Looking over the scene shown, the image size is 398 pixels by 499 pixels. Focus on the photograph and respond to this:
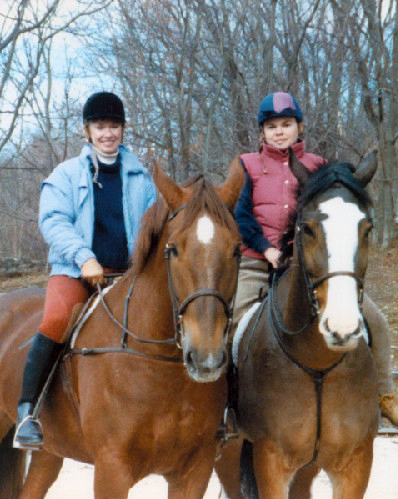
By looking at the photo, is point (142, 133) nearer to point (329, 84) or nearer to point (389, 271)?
point (329, 84)

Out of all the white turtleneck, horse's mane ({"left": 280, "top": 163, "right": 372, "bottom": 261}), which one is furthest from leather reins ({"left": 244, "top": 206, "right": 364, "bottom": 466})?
the white turtleneck

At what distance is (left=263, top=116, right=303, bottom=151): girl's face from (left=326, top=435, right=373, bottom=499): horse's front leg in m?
2.02

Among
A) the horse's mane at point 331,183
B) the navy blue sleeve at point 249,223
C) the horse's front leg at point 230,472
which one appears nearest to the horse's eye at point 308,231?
the horse's mane at point 331,183

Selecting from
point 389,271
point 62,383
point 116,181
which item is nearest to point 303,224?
point 116,181

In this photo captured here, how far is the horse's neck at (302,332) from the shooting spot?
3.30m

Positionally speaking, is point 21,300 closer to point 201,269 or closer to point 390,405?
point 201,269

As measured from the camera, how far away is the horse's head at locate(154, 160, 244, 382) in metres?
2.65

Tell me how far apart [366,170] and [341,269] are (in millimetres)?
731

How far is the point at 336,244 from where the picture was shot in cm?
286

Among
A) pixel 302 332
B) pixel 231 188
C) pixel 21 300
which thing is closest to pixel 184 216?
pixel 231 188

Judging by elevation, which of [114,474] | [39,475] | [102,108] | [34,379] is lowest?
[39,475]

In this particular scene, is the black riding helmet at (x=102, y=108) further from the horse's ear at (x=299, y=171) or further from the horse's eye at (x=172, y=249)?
the horse's eye at (x=172, y=249)

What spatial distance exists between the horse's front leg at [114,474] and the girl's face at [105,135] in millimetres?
1953

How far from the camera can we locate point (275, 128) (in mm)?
4254
